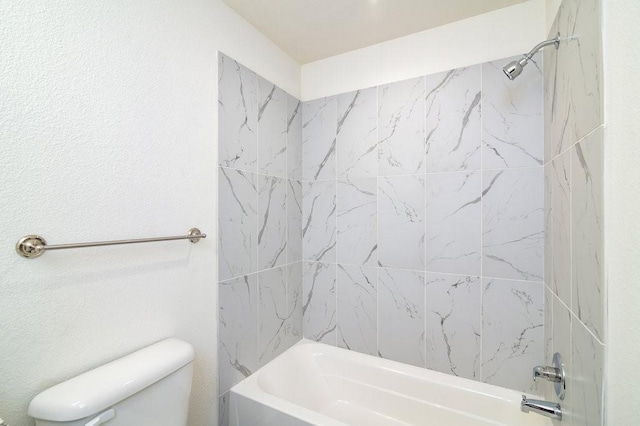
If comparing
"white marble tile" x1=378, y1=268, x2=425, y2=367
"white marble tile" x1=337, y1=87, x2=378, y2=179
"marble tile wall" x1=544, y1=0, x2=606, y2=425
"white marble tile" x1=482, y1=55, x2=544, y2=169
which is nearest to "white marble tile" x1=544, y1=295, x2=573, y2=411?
"marble tile wall" x1=544, y1=0, x2=606, y2=425

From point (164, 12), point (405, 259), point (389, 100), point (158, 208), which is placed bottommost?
point (405, 259)

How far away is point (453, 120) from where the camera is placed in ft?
4.85

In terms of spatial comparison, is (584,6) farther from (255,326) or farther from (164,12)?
(255,326)

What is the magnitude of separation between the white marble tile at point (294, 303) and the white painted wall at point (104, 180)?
0.60 m

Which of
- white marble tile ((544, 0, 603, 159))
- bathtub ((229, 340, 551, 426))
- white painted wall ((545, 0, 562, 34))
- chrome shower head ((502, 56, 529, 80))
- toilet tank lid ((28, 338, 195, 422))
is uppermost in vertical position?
white painted wall ((545, 0, 562, 34))

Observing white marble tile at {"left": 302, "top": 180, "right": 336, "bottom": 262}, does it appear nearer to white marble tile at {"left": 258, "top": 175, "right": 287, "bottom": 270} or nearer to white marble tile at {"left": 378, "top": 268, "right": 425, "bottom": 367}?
white marble tile at {"left": 258, "top": 175, "right": 287, "bottom": 270}

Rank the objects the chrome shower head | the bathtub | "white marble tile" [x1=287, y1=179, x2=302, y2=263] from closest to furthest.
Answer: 1. the chrome shower head
2. the bathtub
3. "white marble tile" [x1=287, y1=179, x2=302, y2=263]

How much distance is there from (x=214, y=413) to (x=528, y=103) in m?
2.18

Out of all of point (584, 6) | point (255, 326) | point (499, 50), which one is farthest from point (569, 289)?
point (255, 326)

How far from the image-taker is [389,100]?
5.40ft

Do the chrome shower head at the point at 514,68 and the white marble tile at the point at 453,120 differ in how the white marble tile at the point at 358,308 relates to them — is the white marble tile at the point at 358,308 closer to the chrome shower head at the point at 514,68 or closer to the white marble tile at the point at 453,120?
the white marble tile at the point at 453,120

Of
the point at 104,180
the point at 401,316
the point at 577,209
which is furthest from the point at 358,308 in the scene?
the point at 104,180

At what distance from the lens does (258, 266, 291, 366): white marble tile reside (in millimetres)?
1569

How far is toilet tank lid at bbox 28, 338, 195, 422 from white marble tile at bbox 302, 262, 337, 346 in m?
1.02
